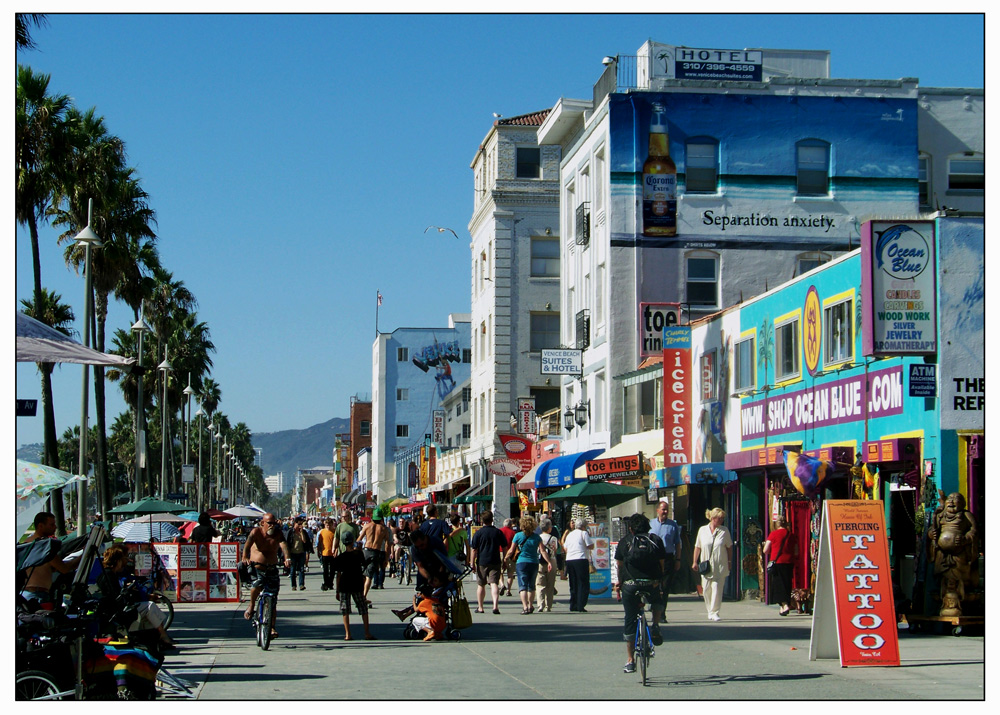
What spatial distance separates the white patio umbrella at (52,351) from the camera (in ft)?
35.4

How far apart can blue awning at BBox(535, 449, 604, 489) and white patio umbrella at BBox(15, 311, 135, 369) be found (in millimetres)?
24301

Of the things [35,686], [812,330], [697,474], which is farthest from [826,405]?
[35,686]

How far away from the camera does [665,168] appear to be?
115ft

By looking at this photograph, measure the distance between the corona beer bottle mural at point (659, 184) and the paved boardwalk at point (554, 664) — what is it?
51.6 feet

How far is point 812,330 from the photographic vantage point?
2198 cm

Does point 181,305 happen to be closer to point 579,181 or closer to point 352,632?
point 579,181

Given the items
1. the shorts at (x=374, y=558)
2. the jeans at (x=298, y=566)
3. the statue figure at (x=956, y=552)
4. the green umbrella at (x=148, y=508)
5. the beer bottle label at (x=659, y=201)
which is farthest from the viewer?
the green umbrella at (x=148, y=508)

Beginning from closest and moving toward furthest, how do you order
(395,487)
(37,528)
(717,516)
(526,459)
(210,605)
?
(37,528) < (717,516) < (210,605) < (526,459) < (395,487)

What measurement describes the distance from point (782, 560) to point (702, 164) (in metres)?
16.5

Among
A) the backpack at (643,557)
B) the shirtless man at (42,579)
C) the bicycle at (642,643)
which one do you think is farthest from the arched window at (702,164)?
the shirtless man at (42,579)

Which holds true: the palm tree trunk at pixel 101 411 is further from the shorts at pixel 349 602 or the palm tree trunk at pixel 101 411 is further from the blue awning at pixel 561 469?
the shorts at pixel 349 602

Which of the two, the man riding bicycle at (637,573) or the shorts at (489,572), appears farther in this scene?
the shorts at (489,572)

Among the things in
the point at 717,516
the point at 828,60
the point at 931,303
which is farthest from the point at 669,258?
the point at 931,303

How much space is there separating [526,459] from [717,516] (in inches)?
796
